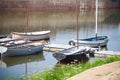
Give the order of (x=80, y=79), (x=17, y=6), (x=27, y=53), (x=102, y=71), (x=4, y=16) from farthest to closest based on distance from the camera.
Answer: (x=17, y=6) → (x=4, y=16) → (x=27, y=53) → (x=102, y=71) → (x=80, y=79)

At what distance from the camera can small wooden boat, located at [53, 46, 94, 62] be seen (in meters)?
23.0

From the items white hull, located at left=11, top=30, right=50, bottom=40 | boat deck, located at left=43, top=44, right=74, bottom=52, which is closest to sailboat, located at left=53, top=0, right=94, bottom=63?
boat deck, located at left=43, top=44, right=74, bottom=52

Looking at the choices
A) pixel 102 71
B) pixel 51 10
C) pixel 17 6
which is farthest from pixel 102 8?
pixel 102 71

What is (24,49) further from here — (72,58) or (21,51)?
(72,58)

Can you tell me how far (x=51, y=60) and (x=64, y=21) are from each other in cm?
3200

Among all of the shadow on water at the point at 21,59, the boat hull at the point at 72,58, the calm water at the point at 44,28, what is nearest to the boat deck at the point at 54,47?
the calm water at the point at 44,28

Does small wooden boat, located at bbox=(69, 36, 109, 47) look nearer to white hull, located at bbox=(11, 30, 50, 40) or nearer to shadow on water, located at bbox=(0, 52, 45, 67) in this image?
shadow on water, located at bbox=(0, 52, 45, 67)

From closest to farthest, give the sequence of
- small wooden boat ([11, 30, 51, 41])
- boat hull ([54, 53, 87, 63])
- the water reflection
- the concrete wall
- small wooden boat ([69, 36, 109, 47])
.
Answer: boat hull ([54, 53, 87, 63]) < the water reflection < small wooden boat ([69, 36, 109, 47]) < small wooden boat ([11, 30, 51, 41]) < the concrete wall

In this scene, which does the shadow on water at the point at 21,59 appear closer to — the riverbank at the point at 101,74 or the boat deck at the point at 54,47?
the boat deck at the point at 54,47

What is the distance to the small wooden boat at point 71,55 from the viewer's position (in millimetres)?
22969

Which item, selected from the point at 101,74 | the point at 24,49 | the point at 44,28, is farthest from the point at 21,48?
the point at 44,28

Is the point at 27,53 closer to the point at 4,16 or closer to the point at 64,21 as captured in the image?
the point at 64,21

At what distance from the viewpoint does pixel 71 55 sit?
76.4 ft

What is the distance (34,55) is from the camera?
27.3 meters
